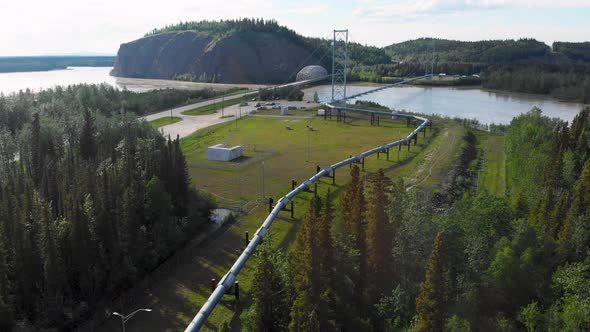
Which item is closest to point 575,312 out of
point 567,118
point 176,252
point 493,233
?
point 493,233

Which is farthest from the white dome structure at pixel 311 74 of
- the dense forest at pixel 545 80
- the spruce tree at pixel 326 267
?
the spruce tree at pixel 326 267

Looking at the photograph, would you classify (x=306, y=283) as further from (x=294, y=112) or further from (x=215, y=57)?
(x=215, y=57)

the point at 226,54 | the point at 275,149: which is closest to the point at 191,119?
the point at 275,149

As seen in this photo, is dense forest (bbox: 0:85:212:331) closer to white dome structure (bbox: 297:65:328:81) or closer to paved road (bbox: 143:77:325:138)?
paved road (bbox: 143:77:325:138)

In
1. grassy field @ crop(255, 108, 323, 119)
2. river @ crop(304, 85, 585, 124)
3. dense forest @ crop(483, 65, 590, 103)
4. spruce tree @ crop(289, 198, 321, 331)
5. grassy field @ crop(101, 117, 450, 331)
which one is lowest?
grassy field @ crop(101, 117, 450, 331)

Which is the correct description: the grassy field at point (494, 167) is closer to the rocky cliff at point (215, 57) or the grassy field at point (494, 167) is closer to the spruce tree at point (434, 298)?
the spruce tree at point (434, 298)

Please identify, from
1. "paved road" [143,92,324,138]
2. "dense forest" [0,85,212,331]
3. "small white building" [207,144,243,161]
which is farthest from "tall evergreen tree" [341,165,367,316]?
"paved road" [143,92,324,138]
